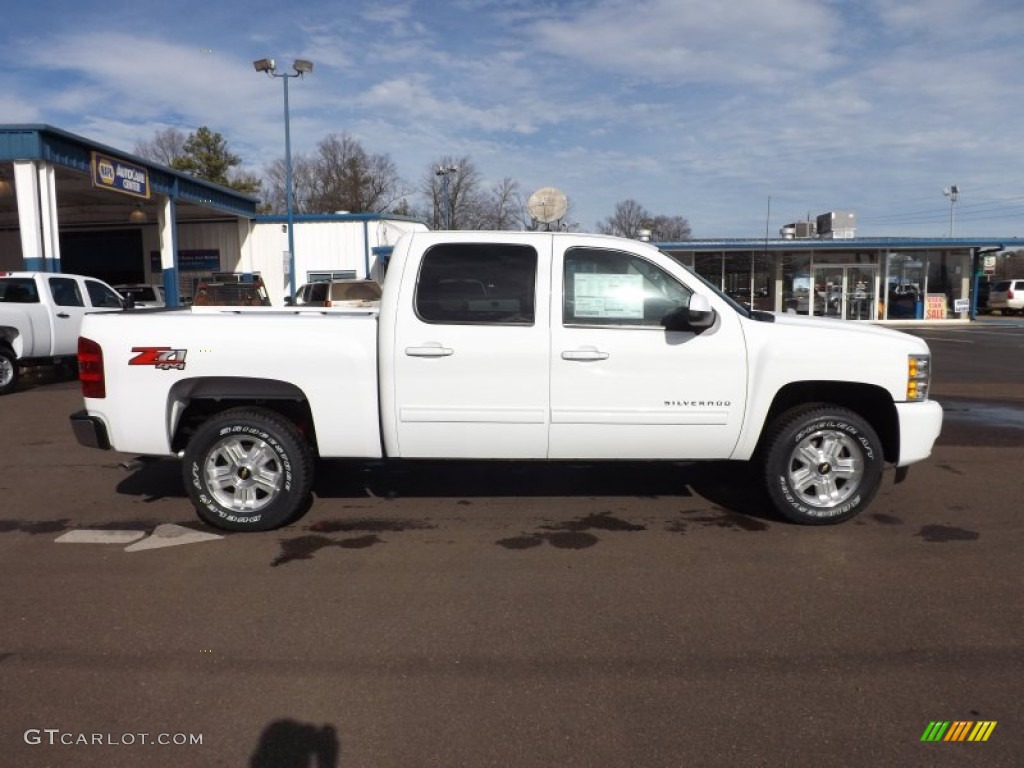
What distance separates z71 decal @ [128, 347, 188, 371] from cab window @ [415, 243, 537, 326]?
156 cm

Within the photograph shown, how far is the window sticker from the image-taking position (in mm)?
5160

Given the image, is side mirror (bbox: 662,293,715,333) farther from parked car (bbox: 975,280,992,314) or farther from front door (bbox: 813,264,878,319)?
parked car (bbox: 975,280,992,314)

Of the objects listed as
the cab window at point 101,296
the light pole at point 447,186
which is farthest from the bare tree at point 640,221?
the cab window at point 101,296

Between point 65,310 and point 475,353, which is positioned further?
point 65,310

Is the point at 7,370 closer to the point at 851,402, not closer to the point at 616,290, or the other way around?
the point at 616,290

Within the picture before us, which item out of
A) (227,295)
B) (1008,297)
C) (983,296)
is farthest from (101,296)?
(983,296)

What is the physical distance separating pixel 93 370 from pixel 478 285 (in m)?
2.57

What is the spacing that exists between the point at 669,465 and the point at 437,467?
6.95ft

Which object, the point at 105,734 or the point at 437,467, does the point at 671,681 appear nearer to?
the point at 105,734

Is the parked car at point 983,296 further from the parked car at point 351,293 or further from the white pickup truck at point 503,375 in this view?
the white pickup truck at point 503,375

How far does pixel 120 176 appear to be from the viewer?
66.4ft

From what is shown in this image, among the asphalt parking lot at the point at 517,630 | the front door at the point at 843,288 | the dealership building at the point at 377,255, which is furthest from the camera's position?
the front door at the point at 843,288

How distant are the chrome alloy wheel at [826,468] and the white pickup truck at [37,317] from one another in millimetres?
11402

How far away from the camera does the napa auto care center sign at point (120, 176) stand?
19078 mm
